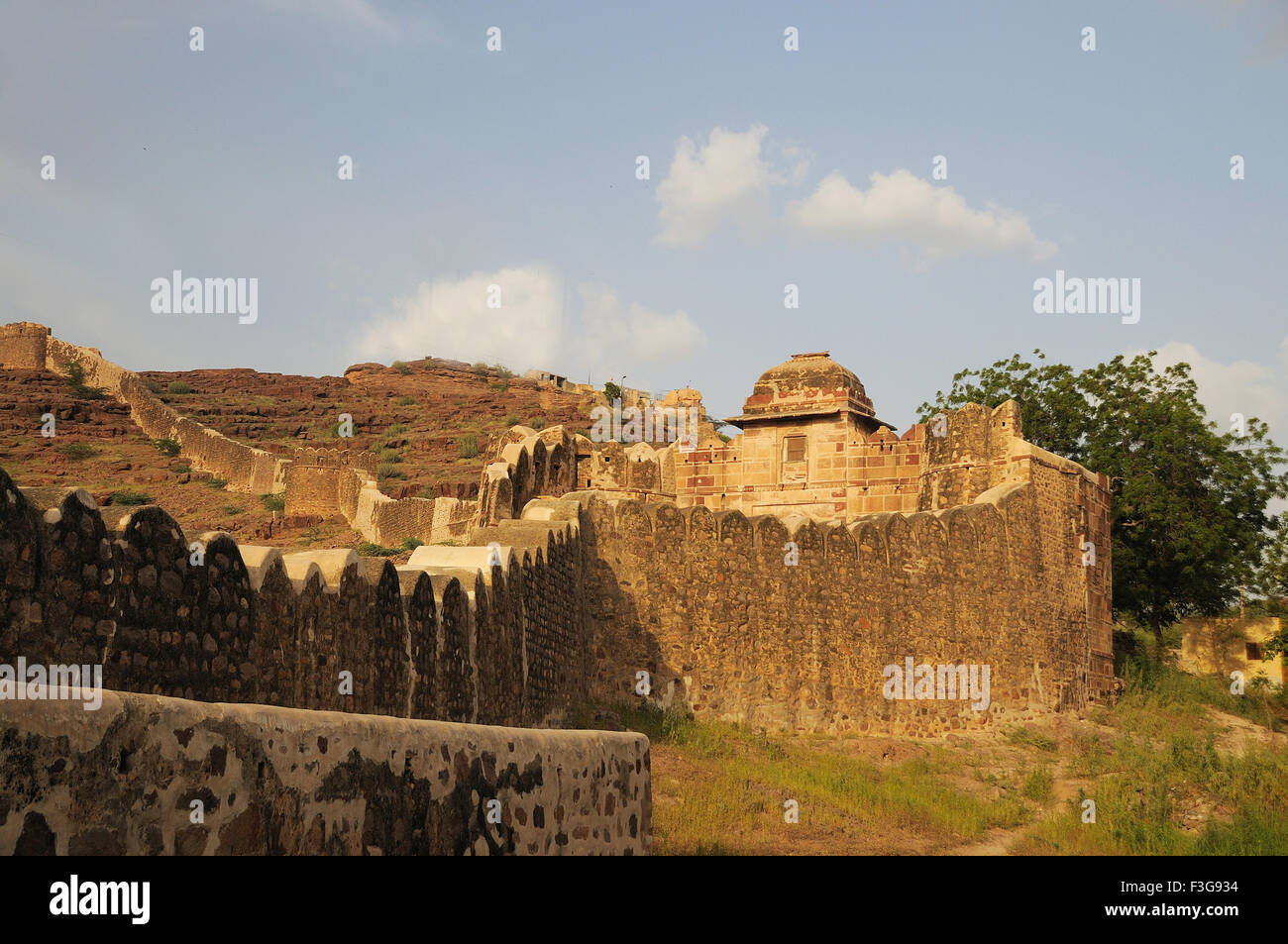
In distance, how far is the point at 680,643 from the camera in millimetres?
17391

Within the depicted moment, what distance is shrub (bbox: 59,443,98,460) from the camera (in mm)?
49969

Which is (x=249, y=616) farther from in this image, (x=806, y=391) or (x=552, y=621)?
(x=806, y=391)

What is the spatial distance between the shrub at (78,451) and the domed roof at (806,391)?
36.1 metres

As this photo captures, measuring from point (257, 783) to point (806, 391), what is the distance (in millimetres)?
19371

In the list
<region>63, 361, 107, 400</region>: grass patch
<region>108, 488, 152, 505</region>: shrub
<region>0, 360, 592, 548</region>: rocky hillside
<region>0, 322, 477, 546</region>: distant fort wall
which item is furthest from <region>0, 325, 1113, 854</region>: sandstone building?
<region>63, 361, 107, 400</region>: grass patch

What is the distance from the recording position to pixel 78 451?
50719 mm

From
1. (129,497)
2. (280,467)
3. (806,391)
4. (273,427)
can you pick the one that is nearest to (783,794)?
(806,391)

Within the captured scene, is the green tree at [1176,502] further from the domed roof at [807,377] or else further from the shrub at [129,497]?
the shrub at [129,497]

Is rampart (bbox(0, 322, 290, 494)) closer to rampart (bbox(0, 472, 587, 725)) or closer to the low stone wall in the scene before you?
rampart (bbox(0, 472, 587, 725))

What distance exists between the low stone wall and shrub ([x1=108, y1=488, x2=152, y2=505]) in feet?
111
